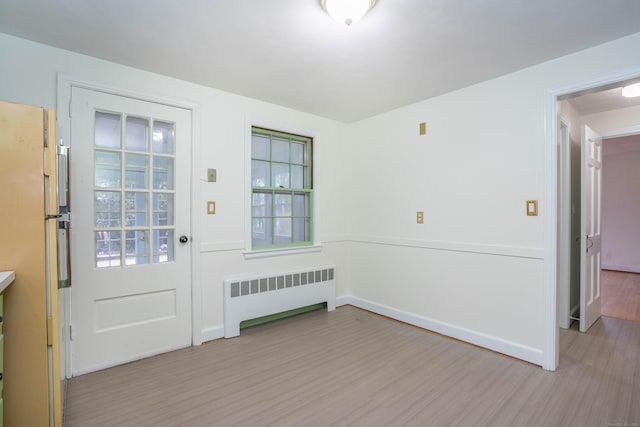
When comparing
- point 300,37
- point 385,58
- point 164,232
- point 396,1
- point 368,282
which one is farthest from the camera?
point 368,282

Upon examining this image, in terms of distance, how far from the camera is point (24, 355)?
58.0 inches

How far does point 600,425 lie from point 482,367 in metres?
0.75

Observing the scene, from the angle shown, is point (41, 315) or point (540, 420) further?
point (540, 420)

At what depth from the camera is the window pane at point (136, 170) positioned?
2.53 meters

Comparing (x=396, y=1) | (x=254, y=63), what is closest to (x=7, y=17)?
(x=254, y=63)

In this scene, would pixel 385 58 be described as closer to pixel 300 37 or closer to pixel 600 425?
pixel 300 37

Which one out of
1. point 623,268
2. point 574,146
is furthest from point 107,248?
point 623,268

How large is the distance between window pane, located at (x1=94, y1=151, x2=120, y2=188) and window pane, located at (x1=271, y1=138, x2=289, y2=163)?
1.54 metres

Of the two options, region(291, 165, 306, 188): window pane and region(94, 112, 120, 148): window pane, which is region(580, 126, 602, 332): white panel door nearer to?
region(291, 165, 306, 188): window pane

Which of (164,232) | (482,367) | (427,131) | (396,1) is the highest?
(396,1)

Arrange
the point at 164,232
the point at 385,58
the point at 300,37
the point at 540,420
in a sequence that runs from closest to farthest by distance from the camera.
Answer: the point at 540,420 < the point at 300,37 < the point at 385,58 < the point at 164,232

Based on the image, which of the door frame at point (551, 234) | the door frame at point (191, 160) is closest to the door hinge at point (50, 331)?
the door frame at point (191, 160)

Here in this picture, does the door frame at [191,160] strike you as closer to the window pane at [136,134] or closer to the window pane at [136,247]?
the window pane at [136,134]

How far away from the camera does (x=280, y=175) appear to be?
3607 mm
